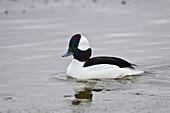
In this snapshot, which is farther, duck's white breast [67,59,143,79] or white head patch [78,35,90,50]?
white head patch [78,35,90,50]

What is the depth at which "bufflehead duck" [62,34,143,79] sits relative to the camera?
10828 mm

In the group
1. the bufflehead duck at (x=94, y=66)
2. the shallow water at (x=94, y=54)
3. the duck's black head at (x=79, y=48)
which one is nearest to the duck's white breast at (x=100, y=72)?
the bufflehead duck at (x=94, y=66)

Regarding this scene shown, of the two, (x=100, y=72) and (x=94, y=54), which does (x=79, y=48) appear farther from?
(x=94, y=54)

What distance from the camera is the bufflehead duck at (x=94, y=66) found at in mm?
10828

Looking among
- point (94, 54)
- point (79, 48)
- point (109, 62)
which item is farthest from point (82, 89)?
point (94, 54)

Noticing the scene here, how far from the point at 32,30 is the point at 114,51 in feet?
11.1

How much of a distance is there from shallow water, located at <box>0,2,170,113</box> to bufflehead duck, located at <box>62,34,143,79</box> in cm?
19

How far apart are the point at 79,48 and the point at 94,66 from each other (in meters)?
0.61

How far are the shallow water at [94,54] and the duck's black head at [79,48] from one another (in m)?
0.59

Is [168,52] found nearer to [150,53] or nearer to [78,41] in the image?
[150,53]

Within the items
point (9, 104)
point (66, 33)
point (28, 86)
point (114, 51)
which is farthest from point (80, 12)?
point (9, 104)

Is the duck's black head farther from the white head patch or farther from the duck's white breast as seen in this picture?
the duck's white breast

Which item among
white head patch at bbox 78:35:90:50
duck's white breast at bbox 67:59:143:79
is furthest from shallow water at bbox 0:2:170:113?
white head patch at bbox 78:35:90:50

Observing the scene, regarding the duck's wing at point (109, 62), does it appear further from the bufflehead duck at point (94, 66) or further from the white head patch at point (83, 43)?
the white head patch at point (83, 43)
